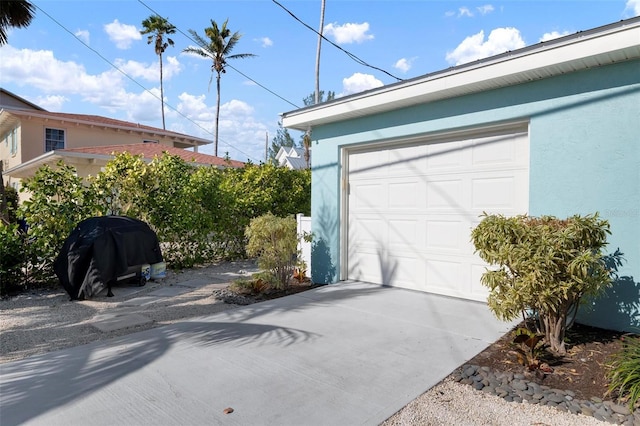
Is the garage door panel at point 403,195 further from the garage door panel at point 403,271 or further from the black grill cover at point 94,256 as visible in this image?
the black grill cover at point 94,256

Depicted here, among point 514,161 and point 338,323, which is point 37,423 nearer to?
point 338,323

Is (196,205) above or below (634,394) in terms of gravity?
above

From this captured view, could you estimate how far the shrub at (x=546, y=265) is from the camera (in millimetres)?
3445

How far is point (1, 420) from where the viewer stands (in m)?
2.60

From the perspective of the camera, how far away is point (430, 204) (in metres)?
5.84

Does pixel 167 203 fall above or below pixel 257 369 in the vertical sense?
above

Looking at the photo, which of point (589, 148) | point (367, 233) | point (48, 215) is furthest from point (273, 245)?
point (589, 148)

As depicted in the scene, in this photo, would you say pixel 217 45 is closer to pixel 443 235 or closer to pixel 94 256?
→ pixel 94 256

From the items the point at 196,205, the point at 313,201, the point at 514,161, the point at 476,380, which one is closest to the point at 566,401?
the point at 476,380

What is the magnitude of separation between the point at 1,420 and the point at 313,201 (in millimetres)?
5428

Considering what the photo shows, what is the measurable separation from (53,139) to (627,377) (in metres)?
22.8

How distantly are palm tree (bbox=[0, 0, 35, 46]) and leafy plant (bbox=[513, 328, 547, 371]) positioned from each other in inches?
505

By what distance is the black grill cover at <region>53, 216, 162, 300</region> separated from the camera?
628 centimetres

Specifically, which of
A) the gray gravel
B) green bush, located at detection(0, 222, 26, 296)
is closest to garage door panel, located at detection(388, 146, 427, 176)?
the gray gravel
